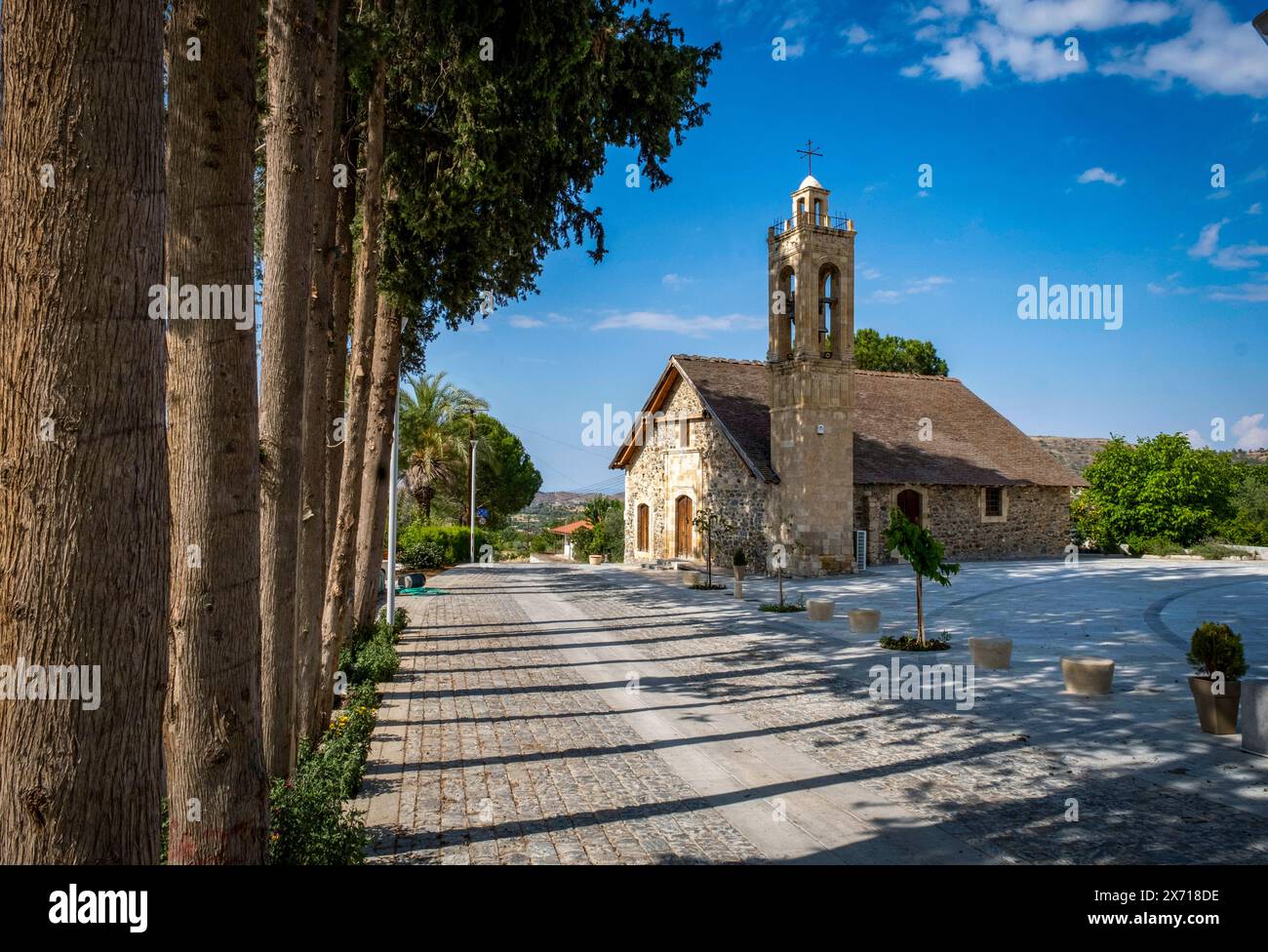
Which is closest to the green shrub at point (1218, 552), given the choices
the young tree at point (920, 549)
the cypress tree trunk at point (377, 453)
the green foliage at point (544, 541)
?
the young tree at point (920, 549)

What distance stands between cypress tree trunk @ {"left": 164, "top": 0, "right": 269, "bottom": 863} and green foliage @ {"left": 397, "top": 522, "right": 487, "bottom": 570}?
28723 mm

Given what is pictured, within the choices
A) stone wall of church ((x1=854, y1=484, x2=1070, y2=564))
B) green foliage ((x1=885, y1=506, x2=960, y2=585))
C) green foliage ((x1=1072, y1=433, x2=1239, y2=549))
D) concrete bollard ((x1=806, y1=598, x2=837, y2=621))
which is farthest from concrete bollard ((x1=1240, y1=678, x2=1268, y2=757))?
green foliage ((x1=1072, y1=433, x2=1239, y2=549))

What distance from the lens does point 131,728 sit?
A: 2.65 metres

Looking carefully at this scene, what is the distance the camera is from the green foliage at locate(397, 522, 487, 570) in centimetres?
3250

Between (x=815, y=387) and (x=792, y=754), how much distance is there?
61.1 feet

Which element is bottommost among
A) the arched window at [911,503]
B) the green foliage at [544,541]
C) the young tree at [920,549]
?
the green foliage at [544,541]

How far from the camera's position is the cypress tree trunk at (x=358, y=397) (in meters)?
9.12

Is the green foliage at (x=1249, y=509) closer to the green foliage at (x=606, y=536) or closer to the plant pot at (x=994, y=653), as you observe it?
the green foliage at (x=606, y=536)

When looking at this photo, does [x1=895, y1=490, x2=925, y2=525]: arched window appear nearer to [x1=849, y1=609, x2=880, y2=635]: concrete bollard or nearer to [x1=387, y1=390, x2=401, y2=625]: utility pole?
[x1=849, y1=609, x2=880, y2=635]: concrete bollard

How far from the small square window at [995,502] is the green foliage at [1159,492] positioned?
211 inches

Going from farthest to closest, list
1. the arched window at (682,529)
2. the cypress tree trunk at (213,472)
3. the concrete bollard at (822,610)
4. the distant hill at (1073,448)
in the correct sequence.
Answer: the distant hill at (1073,448) → the arched window at (682,529) → the concrete bollard at (822,610) → the cypress tree trunk at (213,472)

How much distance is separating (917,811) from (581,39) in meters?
9.78

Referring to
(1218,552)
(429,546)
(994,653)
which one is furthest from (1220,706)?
(429,546)
